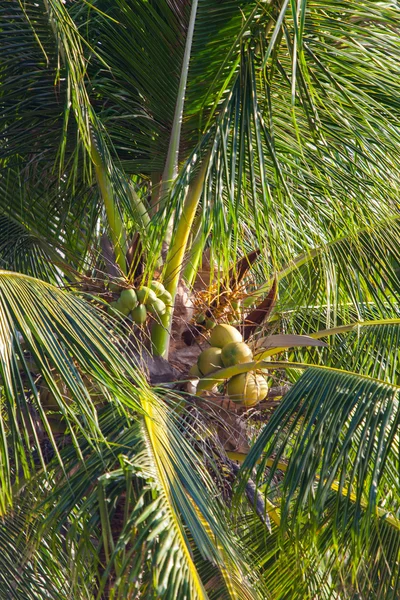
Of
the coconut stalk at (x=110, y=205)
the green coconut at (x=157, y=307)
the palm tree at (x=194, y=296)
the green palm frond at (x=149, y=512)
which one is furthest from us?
the coconut stalk at (x=110, y=205)

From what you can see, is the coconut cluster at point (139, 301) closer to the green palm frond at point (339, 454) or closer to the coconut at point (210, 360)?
the coconut at point (210, 360)

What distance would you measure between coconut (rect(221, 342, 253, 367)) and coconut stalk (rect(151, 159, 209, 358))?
0.33m

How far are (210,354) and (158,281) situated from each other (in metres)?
0.46

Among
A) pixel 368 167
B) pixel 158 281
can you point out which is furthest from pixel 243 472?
pixel 368 167

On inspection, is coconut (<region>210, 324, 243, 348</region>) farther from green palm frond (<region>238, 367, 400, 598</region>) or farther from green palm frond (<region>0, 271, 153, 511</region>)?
green palm frond (<region>0, 271, 153, 511</region>)

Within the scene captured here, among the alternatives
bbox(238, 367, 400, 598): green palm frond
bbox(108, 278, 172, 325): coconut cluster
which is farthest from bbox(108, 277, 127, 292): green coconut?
bbox(238, 367, 400, 598): green palm frond

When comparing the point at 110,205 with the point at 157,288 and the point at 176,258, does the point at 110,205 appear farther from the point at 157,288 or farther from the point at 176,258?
the point at 157,288

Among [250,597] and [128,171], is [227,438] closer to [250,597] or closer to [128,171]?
[250,597]

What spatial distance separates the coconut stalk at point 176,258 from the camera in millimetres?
3770

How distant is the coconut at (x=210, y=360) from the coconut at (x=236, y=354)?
28 mm

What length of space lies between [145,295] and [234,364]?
50cm

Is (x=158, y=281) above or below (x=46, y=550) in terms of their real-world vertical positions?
above

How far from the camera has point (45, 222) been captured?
474 cm

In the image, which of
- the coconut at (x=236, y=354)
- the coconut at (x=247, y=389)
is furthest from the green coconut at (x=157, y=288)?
the coconut at (x=247, y=389)
